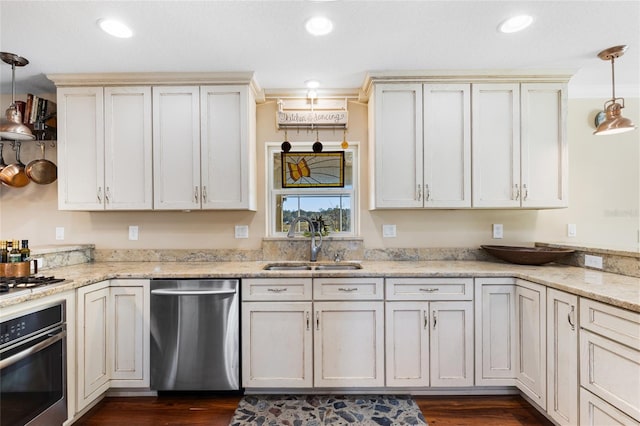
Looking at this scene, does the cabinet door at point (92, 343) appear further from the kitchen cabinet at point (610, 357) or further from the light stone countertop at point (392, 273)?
the kitchen cabinet at point (610, 357)

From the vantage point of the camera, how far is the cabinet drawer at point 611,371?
4.13ft

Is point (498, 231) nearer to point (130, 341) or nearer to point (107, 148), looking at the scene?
point (130, 341)

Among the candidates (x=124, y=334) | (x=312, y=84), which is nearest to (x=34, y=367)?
(x=124, y=334)

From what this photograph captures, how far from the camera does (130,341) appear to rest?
6.86ft

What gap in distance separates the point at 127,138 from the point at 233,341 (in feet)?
5.87

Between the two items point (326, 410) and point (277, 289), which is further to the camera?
point (277, 289)

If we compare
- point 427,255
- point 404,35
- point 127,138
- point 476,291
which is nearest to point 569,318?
point 476,291

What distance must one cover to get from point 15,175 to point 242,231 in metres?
1.93

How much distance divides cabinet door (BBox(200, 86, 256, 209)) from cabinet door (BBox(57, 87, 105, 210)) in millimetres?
831

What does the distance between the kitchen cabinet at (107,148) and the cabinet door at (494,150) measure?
103 inches

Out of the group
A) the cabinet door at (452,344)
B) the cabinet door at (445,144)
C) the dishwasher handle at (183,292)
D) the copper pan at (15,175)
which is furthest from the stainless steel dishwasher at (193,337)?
the cabinet door at (445,144)

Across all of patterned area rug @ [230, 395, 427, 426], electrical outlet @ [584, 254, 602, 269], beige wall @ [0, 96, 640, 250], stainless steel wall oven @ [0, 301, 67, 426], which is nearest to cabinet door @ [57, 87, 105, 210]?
beige wall @ [0, 96, 640, 250]

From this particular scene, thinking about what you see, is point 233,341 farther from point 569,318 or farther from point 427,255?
point 569,318

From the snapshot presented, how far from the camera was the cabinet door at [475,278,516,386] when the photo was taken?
208 cm
